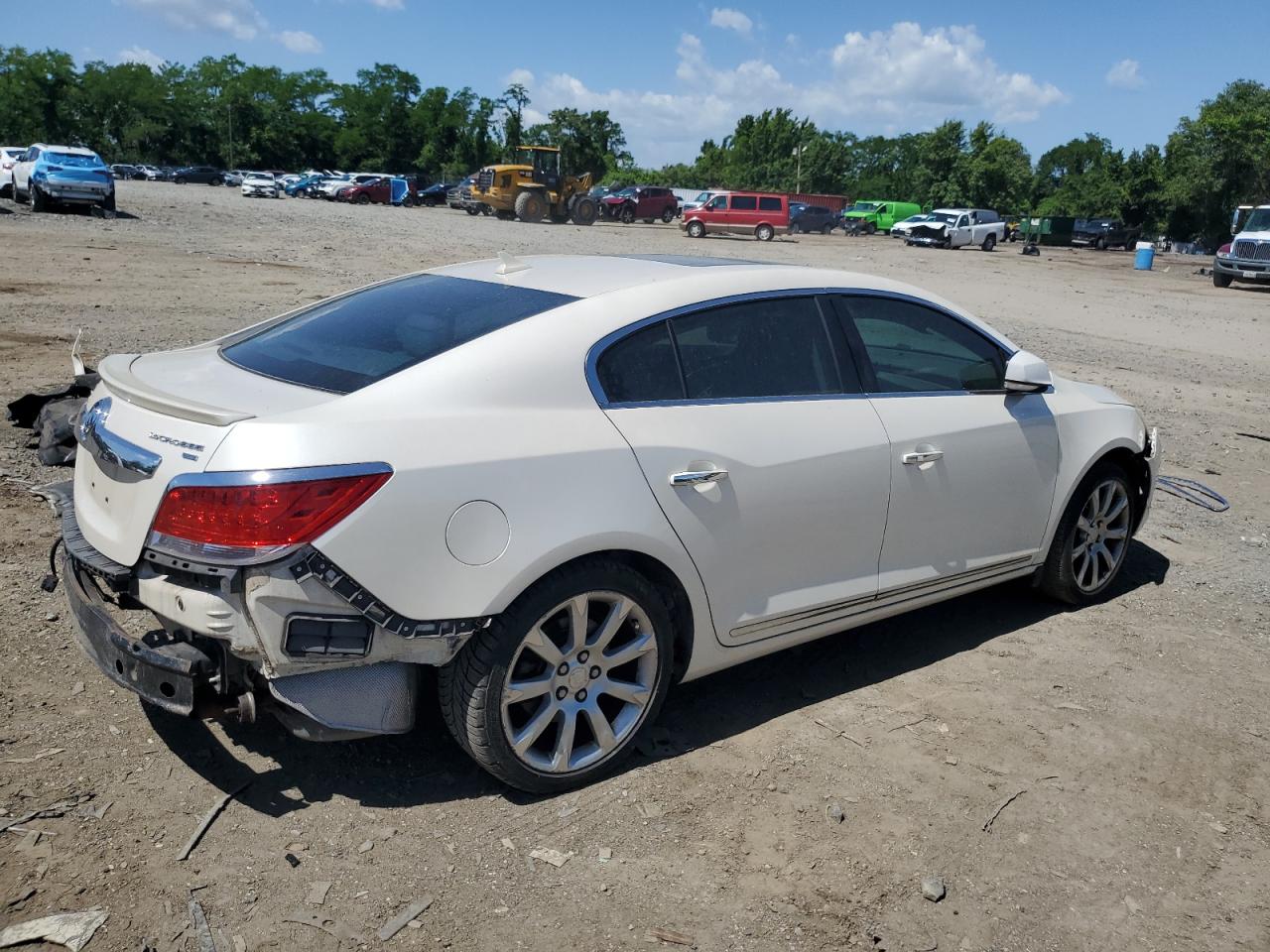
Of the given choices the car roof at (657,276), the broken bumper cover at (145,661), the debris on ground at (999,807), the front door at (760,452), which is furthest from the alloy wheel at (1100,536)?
the broken bumper cover at (145,661)

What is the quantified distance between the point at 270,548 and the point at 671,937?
1.43m

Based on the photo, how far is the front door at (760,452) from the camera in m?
3.47

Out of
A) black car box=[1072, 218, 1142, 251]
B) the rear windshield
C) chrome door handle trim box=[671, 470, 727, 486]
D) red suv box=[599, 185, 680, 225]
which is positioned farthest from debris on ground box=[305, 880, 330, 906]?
black car box=[1072, 218, 1142, 251]

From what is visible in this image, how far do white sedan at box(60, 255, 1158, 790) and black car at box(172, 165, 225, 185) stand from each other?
82324mm

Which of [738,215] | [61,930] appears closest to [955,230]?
[738,215]

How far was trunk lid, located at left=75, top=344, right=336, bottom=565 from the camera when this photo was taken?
293 centimetres

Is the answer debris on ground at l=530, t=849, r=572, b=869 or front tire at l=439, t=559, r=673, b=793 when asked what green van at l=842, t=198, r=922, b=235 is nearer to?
front tire at l=439, t=559, r=673, b=793

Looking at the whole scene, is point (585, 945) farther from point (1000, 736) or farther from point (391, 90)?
point (391, 90)

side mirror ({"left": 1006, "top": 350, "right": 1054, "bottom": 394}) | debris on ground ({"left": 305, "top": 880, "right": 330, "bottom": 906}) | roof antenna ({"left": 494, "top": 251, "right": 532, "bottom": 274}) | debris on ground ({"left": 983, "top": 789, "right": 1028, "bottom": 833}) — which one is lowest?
debris on ground ({"left": 305, "top": 880, "right": 330, "bottom": 906})

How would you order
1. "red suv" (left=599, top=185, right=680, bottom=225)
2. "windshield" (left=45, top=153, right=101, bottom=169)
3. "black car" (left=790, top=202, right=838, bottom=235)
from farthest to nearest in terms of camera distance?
"black car" (left=790, top=202, right=838, bottom=235), "red suv" (left=599, top=185, right=680, bottom=225), "windshield" (left=45, top=153, right=101, bottom=169)

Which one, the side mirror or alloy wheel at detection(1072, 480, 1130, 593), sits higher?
the side mirror

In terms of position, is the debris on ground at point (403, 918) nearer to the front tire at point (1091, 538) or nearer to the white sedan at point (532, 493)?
→ the white sedan at point (532, 493)

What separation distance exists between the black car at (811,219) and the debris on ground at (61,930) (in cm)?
5883

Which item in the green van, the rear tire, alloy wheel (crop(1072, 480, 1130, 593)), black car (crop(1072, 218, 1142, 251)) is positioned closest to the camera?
alloy wheel (crop(1072, 480, 1130, 593))
